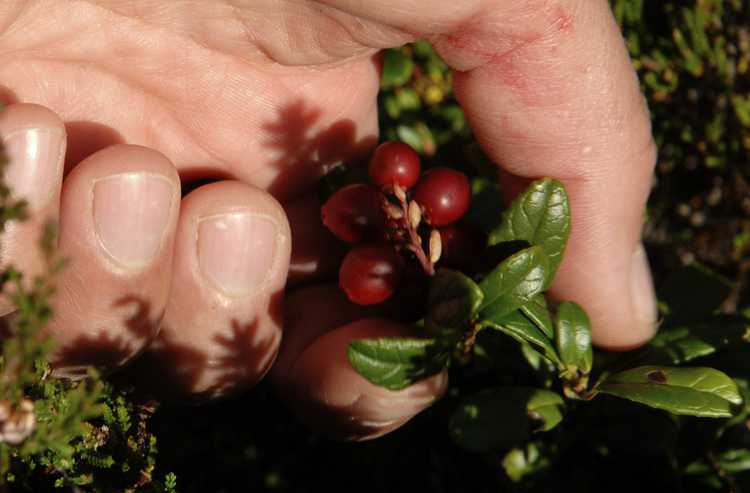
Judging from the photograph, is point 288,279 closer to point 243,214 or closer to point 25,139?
point 243,214

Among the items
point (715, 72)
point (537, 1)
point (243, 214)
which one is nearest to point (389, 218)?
point (243, 214)

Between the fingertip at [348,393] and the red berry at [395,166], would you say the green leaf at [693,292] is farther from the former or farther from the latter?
the red berry at [395,166]

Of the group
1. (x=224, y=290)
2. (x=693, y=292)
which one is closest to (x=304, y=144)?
(x=224, y=290)

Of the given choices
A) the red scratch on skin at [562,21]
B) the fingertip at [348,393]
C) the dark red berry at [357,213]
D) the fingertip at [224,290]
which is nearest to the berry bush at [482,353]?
the dark red berry at [357,213]

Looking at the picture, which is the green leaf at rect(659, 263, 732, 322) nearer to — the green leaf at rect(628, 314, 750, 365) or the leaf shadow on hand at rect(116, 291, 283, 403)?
the green leaf at rect(628, 314, 750, 365)

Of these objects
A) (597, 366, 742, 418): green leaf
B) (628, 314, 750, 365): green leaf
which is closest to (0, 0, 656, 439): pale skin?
(628, 314, 750, 365): green leaf
